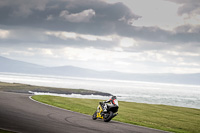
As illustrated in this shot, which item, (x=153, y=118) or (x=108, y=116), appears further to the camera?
(x=153, y=118)

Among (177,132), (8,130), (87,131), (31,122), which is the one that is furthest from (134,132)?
(8,130)

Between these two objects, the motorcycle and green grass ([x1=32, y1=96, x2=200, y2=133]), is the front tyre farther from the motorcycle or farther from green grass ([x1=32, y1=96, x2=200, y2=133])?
green grass ([x1=32, y1=96, x2=200, y2=133])

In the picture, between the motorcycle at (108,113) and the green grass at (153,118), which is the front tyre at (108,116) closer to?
the motorcycle at (108,113)

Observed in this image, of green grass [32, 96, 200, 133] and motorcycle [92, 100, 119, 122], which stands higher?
motorcycle [92, 100, 119, 122]

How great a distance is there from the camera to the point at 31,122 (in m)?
14.3

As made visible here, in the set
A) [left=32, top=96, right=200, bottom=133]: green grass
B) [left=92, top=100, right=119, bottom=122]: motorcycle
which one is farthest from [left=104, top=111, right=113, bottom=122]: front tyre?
[left=32, top=96, right=200, bottom=133]: green grass

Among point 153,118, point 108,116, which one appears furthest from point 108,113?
point 153,118

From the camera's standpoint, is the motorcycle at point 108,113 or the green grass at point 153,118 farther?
the green grass at point 153,118

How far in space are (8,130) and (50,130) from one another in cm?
198

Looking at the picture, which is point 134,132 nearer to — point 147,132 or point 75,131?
point 147,132

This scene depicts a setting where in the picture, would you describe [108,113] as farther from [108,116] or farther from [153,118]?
[153,118]

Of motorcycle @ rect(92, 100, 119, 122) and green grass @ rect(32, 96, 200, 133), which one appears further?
green grass @ rect(32, 96, 200, 133)

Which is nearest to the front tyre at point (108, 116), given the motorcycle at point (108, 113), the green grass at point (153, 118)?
the motorcycle at point (108, 113)

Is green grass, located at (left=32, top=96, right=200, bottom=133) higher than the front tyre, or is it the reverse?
the front tyre
